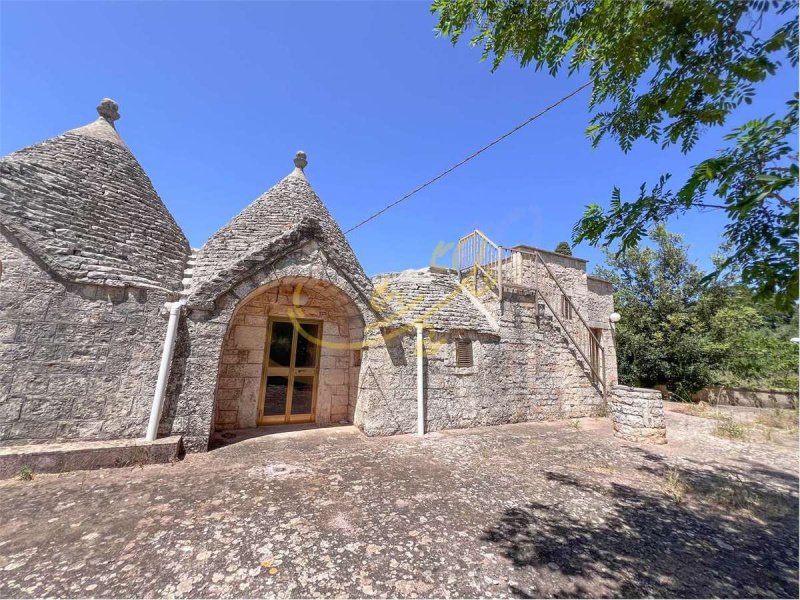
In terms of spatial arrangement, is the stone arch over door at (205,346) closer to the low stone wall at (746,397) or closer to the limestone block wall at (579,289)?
the limestone block wall at (579,289)

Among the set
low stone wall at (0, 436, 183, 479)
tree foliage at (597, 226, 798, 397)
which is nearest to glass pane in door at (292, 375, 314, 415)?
low stone wall at (0, 436, 183, 479)

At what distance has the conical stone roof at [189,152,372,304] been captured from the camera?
5.26 meters

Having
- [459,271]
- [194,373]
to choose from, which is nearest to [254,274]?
[194,373]

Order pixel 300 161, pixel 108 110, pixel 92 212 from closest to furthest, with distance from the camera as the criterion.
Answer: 1. pixel 92 212
2. pixel 108 110
3. pixel 300 161

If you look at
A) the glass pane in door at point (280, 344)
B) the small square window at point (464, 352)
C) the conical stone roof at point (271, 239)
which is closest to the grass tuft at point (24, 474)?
the conical stone roof at point (271, 239)

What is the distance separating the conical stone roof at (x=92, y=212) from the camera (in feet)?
14.5

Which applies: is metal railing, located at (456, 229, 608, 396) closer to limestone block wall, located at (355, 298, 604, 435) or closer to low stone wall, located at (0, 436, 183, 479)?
limestone block wall, located at (355, 298, 604, 435)

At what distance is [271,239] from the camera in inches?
221

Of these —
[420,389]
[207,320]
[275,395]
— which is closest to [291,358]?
[275,395]

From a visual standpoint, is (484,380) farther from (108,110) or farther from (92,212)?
(108,110)

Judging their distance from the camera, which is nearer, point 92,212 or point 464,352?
point 92,212

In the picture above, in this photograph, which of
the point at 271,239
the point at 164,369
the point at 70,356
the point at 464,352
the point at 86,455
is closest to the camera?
the point at 86,455

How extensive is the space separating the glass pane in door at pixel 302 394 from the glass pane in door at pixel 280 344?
49 centimetres

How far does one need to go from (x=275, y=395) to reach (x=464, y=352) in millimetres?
4340
